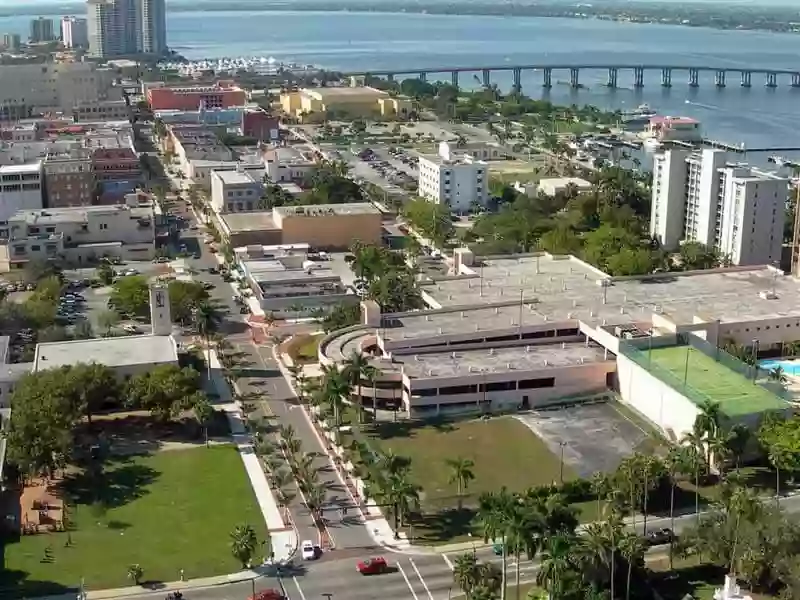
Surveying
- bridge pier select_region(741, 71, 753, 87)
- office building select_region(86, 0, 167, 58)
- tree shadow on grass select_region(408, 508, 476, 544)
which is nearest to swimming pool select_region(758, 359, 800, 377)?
tree shadow on grass select_region(408, 508, 476, 544)

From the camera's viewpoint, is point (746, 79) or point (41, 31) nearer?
point (746, 79)

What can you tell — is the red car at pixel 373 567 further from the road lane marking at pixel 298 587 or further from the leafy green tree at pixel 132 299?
the leafy green tree at pixel 132 299

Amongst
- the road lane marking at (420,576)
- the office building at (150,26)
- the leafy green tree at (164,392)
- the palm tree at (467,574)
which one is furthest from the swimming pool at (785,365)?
the office building at (150,26)

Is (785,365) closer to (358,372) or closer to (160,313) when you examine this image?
(358,372)

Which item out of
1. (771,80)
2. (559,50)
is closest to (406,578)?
(771,80)

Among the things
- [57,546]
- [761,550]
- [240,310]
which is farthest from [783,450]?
[240,310]

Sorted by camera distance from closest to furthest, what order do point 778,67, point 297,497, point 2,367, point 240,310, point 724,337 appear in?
point 297,497
point 2,367
point 724,337
point 240,310
point 778,67

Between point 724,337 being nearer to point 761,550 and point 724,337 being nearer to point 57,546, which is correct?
point 761,550
